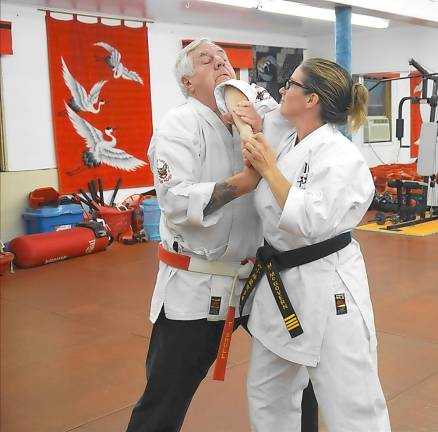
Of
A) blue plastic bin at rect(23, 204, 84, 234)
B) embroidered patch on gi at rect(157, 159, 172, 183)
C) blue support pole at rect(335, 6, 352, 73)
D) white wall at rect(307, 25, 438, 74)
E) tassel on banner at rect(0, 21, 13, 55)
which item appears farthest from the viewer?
white wall at rect(307, 25, 438, 74)

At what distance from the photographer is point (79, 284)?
5.92m

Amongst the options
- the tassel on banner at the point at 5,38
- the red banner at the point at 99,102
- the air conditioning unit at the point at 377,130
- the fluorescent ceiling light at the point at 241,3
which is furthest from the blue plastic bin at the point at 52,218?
the air conditioning unit at the point at 377,130

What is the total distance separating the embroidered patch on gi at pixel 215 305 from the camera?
2.12 metres

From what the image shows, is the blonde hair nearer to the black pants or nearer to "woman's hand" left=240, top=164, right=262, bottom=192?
"woman's hand" left=240, top=164, right=262, bottom=192

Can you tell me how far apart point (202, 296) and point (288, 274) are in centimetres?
36

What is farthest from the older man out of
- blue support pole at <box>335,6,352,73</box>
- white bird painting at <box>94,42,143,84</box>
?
white bird painting at <box>94,42,143,84</box>

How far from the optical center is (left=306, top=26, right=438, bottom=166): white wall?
10.5 m

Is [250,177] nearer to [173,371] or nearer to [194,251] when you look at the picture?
[194,251]

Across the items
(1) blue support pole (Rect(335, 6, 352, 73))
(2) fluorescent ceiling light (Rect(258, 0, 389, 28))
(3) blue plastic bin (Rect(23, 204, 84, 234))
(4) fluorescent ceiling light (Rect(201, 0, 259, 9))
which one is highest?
(2) fluorescent ceiling light (Rect(258, 0, 389, 28))

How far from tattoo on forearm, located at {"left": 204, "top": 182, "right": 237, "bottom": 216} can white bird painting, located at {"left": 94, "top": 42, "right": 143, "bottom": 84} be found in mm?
6925

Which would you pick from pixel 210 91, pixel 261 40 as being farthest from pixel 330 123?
pixel 261 40

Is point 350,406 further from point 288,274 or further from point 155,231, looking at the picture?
point 155,231

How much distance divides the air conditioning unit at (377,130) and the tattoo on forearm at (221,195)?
1029 cm

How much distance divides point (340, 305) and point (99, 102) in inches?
278
